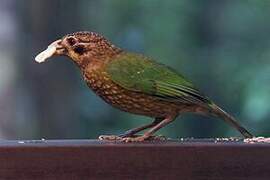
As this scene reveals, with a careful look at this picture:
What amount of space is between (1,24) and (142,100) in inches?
94.0

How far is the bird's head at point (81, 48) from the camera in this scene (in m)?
2.74

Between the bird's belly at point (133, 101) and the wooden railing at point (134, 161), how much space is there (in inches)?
13.6

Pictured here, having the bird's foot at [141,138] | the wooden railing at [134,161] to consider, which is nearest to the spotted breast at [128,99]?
the bird's foot at [141,138]

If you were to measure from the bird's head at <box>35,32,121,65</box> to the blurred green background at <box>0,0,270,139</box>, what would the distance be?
6.38 ft

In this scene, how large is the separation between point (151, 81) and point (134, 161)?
0.45 meters

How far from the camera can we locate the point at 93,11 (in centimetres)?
495

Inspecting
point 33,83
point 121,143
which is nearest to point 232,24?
point 33,83

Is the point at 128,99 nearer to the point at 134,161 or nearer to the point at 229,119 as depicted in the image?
the point at 229,119

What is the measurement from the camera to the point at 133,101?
272 centimetres

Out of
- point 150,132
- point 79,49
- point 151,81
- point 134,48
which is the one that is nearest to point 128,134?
point 150,132

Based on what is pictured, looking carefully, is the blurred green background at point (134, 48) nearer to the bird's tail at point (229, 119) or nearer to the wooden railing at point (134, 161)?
the bird's tail at point (229, 119)

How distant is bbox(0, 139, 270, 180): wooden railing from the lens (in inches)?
91.7

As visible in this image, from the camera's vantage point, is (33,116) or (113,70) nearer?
(113,70)

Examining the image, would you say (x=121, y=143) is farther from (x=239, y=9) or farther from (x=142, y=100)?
(x=239, y=9)
